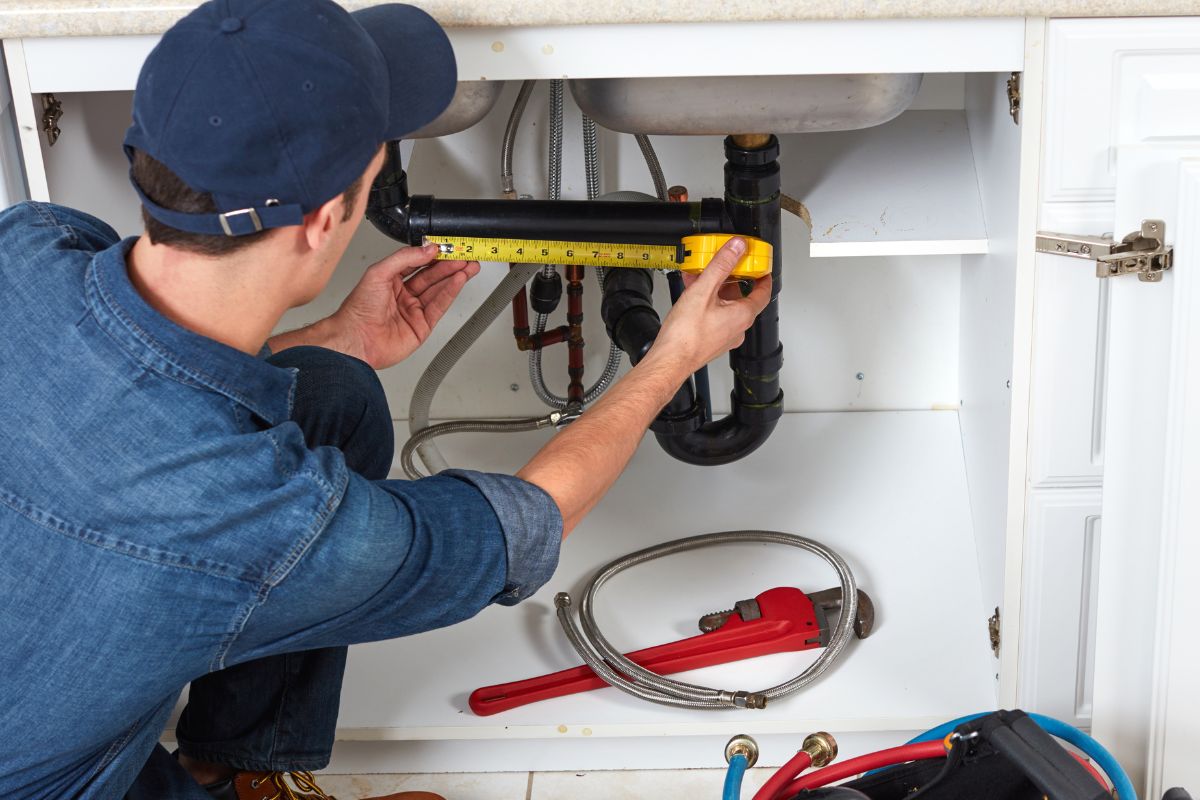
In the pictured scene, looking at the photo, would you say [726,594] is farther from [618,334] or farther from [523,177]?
[523,177]

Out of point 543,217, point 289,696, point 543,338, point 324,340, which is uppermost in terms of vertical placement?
point 543,217

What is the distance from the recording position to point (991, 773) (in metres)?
1.04

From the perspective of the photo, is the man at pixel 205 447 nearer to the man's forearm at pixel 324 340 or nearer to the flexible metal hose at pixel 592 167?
the man's forearm at pixel 324 340

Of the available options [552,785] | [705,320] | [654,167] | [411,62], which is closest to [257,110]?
[411,62]

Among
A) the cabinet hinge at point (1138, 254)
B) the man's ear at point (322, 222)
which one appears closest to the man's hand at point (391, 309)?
the man's ear at point (322, 222)

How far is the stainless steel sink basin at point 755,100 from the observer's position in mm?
1178

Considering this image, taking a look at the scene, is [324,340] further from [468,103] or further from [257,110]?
[257,110]

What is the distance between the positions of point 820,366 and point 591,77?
0.82 metres

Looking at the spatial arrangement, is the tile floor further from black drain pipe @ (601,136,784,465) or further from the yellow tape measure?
the yellow tape measure

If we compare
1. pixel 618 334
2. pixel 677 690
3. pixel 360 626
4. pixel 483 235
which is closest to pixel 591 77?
pixel 483 235

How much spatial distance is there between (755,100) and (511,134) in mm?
409

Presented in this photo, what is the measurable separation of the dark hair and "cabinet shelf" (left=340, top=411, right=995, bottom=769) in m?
0.73

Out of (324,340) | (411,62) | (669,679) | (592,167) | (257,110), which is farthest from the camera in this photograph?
(592,167)

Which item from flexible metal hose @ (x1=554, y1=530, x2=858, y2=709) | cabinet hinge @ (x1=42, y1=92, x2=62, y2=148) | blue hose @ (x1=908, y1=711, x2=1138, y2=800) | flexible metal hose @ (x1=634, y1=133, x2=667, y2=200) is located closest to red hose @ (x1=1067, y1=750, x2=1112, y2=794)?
blue hose @ (x1=908, y1=711, x2=1138, y2=800)
